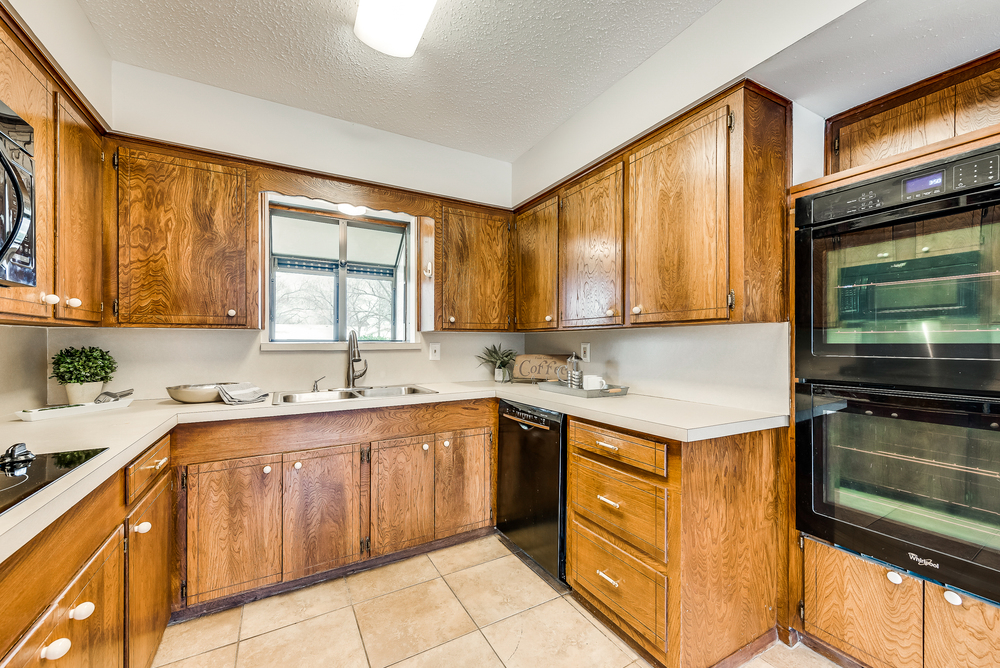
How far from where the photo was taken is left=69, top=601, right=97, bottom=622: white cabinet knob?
968 millimetres

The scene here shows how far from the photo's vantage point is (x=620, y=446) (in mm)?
1735

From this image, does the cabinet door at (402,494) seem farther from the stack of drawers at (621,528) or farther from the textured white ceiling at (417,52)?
the textured white ceiling at (417,52)

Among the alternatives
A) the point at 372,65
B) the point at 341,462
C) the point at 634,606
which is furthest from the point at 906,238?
the point at 341,462

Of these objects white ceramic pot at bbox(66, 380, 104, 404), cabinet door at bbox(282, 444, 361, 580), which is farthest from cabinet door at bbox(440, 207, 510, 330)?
white ceramic pot at bbox(66, 380, 104, 404)

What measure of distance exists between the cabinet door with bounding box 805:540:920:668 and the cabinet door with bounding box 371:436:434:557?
1.79 metres

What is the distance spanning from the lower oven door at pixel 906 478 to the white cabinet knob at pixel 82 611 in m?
2.28

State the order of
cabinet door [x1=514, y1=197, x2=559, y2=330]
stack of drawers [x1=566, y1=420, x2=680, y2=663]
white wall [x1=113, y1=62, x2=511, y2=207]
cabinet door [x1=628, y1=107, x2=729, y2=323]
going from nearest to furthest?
1. stack of drawers [x1=566, y1=420, x2=680, y2=663]
2. cabinet door [x1=628, y1=107, x2=729, y2=323]
3. white wall [x1=113, y1=62, x2=511, y2=207]
4. cabinet door [x1=514, y1=197, x2=559, y2=330]

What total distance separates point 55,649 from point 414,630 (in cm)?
125

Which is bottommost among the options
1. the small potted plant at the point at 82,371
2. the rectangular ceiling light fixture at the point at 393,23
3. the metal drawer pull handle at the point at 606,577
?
the metal drawer pull handle at the point at 606,577

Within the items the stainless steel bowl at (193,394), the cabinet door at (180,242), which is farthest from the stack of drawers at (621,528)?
the cabinet door at (180,242)

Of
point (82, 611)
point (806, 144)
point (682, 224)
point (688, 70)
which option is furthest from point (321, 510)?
point (806, 144)

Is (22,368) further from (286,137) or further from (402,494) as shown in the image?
(402,494)

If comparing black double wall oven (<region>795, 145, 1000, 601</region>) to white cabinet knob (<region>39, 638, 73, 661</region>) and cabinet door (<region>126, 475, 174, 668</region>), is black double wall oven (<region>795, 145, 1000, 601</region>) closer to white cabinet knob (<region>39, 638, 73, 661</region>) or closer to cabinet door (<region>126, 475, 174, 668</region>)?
white cabinet knob (<region>39, 638, 73, 661</region>)

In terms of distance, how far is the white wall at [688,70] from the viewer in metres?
1.44
